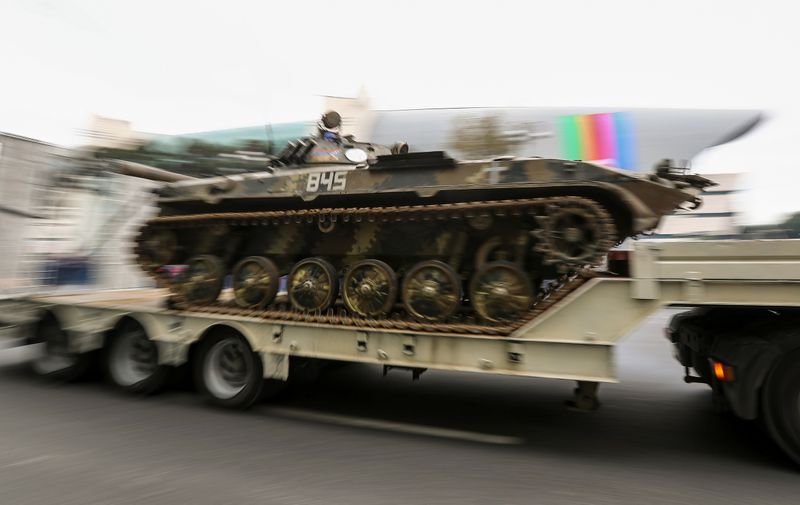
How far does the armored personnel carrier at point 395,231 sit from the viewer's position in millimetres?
4750

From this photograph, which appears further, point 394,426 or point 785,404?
point 394,426

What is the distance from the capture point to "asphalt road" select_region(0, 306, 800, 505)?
3.71 m

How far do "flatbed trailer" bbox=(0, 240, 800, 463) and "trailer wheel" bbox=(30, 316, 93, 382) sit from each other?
231mm

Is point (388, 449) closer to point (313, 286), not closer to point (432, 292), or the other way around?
point (432, 292)

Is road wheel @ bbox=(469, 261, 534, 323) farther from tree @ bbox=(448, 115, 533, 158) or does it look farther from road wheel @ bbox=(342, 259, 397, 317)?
tree @ bbox=(448, 115, 533, 158)

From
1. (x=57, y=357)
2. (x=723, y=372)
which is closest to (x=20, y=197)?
(x=57, y=357)

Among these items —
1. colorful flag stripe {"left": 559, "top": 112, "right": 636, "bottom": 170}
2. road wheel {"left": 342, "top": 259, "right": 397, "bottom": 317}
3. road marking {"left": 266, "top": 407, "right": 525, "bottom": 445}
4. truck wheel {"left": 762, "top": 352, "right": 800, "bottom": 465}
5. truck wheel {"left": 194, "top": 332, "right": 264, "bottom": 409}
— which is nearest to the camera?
truck wheel {"left": 762, "top": 352, "right": 800, "bottom": 465}

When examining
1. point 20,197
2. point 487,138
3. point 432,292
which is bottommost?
point 432,292

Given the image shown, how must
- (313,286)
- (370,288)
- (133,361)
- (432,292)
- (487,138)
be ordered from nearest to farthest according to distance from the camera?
1. (432,292)
2. (370,288)
3. (313,286)
4. (133,361)
5. (487,138)

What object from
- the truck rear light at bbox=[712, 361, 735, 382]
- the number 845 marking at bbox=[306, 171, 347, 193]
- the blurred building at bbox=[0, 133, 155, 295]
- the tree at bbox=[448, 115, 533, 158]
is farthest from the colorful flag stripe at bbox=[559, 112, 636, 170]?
the truck rear light at bbox=[712, 361, 735, 382]

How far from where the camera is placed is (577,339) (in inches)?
174

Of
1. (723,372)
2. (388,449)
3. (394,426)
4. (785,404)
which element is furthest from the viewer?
(394,426)

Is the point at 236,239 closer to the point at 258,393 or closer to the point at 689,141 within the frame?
the point at 258,393

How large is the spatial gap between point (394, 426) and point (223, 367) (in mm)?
2227
